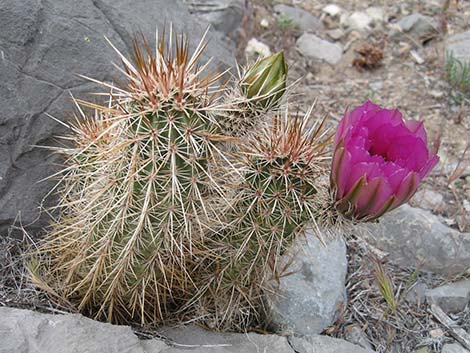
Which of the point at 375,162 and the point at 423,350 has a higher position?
the point at 375,162

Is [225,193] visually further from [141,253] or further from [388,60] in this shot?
[388,60]

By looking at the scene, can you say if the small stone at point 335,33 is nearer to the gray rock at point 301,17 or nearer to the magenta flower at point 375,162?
the gray rock at point 301,17

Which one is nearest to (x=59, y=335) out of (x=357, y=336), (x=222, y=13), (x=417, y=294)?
(x=357, y=336)

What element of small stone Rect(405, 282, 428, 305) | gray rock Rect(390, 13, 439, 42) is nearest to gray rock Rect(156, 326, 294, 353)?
small stone Rect(405, 282, 428, 305)

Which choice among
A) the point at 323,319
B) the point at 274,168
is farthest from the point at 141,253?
the point at 323,319

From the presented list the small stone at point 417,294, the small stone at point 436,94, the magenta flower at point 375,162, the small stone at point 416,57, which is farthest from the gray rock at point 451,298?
the small stone at point 416,57

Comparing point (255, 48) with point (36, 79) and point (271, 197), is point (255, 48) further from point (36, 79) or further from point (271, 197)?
point (271, 197)
